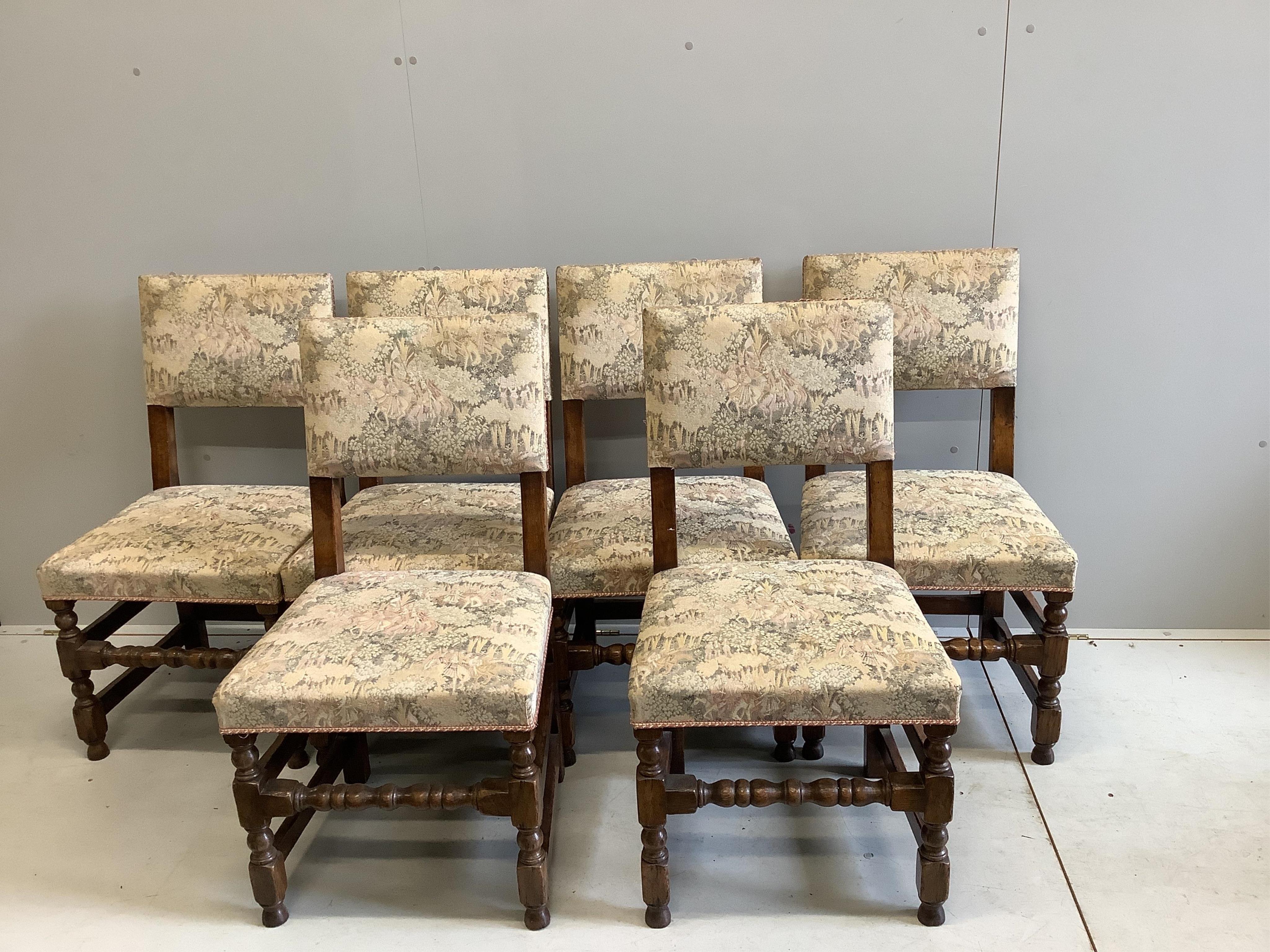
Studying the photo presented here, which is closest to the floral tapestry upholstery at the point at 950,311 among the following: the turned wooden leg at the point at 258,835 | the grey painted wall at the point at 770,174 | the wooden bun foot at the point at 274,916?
the grey painted wall at the point at 770,174

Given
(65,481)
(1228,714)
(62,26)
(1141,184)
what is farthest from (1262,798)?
(62,26)

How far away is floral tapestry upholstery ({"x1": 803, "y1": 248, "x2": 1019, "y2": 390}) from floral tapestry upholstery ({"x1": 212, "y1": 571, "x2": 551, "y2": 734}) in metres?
1.06

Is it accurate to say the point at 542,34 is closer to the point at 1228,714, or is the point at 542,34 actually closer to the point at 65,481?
the point at 65,481

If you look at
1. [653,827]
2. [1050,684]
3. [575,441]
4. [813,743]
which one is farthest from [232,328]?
[1050,684]

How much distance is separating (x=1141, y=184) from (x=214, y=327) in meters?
2.20

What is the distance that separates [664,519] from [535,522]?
0.25 m

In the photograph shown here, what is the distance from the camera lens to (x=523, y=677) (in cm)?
157

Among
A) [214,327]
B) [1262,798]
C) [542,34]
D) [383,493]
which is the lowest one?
[1262,798]

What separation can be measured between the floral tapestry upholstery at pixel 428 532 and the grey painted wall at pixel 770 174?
438 millimetres

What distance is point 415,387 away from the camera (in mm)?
1826

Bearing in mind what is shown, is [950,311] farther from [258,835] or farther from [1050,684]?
[258,835]

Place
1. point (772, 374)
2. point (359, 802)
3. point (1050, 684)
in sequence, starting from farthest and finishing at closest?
point (1050, 684)
point (772, 374)
point (359, 802)

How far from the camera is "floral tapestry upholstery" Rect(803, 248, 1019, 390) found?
86.0 inches

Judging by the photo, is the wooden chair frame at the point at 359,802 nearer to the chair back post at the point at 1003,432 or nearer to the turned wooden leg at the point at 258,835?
the turned wooden leg at the point at 258,835
